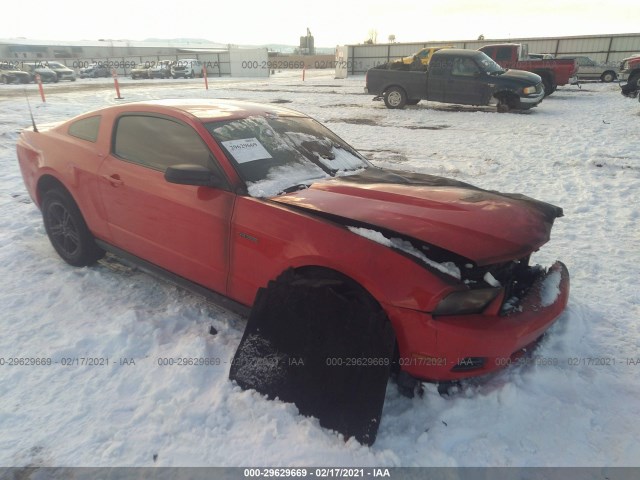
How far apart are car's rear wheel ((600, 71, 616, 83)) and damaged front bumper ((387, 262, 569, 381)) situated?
25.9 m

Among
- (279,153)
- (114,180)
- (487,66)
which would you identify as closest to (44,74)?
(487,66)

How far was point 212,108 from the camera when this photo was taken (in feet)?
10.3

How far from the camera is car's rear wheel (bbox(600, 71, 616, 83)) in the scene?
859 inches

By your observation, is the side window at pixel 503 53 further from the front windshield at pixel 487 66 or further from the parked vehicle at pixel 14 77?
the parked vehicle at pixel 14 77

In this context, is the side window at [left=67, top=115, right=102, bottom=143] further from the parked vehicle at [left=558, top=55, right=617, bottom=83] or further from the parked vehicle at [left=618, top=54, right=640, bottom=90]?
the parked vehicle at [left=558, top=55, right=617, bottom=83]

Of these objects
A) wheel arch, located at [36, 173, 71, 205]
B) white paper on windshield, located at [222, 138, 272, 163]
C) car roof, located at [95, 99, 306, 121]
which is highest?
car roof, located at [95, 99, 306, 121]

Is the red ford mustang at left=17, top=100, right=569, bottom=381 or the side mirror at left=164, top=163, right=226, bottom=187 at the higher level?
the side mirror at left=164, top=163, right=226, bottom=187

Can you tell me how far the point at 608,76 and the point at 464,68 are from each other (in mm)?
15067

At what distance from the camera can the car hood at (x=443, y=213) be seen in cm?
205

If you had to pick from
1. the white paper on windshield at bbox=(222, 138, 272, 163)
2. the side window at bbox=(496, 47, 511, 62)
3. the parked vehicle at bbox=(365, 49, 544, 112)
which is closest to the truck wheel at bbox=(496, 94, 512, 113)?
the parked vehicle at bbox=(365, 49, 544, 112)

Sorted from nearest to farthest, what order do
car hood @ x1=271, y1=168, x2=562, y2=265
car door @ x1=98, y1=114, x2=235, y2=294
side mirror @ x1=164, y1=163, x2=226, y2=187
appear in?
1. car hood @ x1=271, y1=168, x2=562, y2=265
2. side mirror @ x1=164, y1=163, x2=226, y2=187
3. car door @ x1=98, y1=114, x2=235, y2=294

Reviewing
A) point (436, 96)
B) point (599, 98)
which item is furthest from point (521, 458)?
point (599, 98)

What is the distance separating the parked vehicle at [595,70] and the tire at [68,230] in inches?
1019

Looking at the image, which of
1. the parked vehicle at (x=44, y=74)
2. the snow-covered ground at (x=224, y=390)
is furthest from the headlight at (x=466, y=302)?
the parked vehicle at (x=44, y=74)
